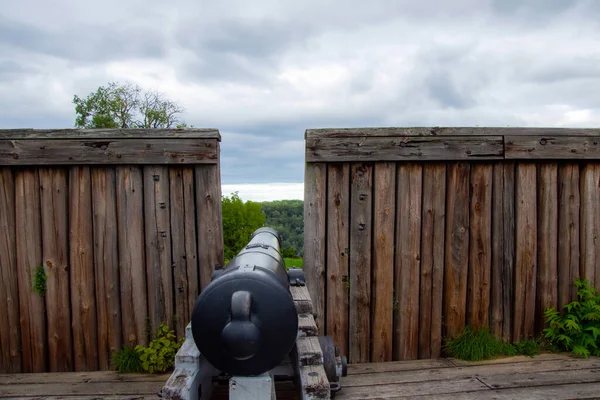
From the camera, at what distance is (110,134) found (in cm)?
481

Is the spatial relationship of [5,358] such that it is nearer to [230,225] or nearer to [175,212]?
[175,212]

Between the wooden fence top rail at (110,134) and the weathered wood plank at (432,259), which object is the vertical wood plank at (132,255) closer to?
the wooden fence top rail at (110,134)

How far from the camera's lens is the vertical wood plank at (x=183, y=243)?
487cm

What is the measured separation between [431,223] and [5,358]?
4450mm

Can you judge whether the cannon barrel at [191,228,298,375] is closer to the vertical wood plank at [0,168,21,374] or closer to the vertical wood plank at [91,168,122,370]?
the vertical wood plank at [91,168,122,370]

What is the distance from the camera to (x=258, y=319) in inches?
104

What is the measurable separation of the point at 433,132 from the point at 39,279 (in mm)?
4101

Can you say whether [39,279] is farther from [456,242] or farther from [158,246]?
[456,242]

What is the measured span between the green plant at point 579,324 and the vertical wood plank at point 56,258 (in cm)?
488

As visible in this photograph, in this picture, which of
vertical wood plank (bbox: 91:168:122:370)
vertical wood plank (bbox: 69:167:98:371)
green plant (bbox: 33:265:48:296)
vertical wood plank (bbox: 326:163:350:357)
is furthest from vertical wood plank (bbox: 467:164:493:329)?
green plant (bbox: 33:265:48:296)

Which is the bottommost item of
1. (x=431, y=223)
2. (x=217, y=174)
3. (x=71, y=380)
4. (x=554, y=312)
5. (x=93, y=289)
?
(x=71, y=380)

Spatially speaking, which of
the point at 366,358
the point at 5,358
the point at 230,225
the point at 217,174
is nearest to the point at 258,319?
the point at 217,174

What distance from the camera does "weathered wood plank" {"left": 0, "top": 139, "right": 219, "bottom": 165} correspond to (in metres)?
4.80

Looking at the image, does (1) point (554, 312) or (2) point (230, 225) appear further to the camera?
(2) point (230, 225)
